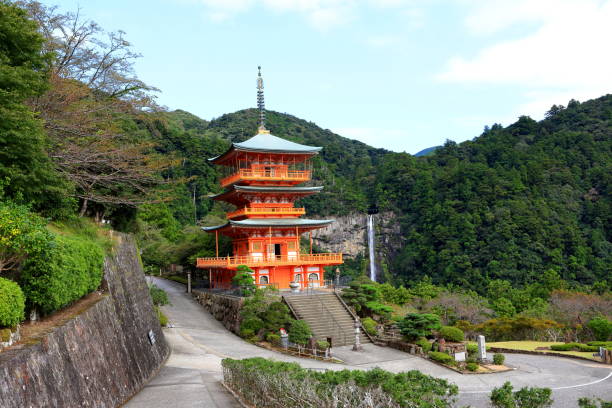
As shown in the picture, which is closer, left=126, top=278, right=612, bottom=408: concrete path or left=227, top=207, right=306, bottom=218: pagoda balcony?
left=126, top=278, right=612, bottom=408: concrete path

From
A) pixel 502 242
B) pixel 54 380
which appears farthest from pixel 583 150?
pixel 54 380

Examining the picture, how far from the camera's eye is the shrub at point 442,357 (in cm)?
1747

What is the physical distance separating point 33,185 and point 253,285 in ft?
45.9

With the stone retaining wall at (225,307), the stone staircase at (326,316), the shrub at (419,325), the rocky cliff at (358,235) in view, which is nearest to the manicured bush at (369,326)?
the stone staircase at (326,316)

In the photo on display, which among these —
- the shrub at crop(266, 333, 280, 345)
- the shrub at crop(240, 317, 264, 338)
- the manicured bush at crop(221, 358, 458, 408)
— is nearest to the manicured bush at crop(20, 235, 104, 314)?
the manicured bush at crop(221, 358, 458, 408)

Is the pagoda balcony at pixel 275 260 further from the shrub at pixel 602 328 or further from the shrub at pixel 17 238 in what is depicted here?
the shrub at pixel 17 238

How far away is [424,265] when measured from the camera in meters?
64.2

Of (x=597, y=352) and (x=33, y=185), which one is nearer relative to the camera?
(x=33, y=185)

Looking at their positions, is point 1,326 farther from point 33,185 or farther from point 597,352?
point 597,352

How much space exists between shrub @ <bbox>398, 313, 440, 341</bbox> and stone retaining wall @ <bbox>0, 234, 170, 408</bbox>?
31.4ft

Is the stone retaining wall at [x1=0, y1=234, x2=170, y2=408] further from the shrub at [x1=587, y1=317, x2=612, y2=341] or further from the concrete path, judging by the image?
the shrub at [x1=587, y1=317, x2=612, y2=341]

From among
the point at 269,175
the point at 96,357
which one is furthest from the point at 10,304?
the point at 269,175

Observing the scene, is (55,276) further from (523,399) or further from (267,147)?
(267,147)

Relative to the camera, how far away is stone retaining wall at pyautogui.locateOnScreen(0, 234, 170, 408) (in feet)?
22.1
